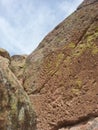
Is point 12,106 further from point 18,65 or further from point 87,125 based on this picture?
point 18,65

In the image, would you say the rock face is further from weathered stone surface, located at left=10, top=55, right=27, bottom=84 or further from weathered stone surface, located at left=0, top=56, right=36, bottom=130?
weathered stone surface, located at left=0, top=56, right=36, bottom=130

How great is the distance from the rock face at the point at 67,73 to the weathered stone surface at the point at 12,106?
338 centimetres

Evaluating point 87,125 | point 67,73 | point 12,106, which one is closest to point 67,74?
point 67,73

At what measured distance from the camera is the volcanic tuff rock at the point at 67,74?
32.0ft

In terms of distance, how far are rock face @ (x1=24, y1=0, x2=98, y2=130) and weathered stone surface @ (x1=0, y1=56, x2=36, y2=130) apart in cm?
338

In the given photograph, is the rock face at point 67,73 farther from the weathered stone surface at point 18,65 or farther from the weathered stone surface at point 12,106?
the weathered stone surface at point 12,106

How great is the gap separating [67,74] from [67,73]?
0.11ft

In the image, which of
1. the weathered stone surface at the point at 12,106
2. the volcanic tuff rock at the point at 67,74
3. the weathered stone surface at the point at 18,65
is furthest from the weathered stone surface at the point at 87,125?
the weathered stone surface at the point at 12,106

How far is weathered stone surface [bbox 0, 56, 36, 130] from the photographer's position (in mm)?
5863

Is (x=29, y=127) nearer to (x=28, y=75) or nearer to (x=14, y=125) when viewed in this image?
(x=14, y=125)

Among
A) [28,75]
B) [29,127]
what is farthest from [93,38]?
[29,127]

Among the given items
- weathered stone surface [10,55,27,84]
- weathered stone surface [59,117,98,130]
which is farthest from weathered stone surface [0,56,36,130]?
weathered stone surface [10,55,27,84]

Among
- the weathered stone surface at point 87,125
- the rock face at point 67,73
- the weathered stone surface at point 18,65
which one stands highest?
the weathered stone surface at point 18,65

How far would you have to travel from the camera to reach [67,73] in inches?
415
